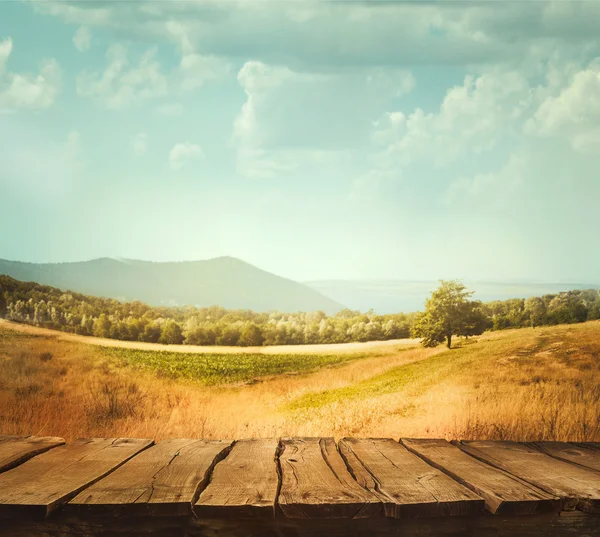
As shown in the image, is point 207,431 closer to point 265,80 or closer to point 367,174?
point 367,174

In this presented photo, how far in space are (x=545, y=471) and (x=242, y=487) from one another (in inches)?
57.6

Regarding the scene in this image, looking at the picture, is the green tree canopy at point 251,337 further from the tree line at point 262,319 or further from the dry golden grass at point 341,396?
the dry golden grass at point 341,396

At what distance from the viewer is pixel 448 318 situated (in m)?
6.21

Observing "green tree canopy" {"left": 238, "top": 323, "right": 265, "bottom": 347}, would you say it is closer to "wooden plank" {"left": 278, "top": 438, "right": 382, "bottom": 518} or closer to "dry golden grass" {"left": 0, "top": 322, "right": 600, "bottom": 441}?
"dry golden grass" {"left": 0, "top": 322, "right": 600, "bottom": 441}

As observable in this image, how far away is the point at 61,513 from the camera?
7.27 ft

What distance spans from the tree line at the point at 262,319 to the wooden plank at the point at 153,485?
10.3 feet

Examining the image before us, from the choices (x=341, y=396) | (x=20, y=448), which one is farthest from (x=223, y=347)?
(x=20, y=448)

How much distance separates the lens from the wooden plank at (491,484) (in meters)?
2.33

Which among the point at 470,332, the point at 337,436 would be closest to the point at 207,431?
the point at 337,436

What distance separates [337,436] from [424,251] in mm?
2455

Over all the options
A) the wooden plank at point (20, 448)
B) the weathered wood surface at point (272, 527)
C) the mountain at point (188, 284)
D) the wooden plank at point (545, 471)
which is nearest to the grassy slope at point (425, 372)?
the mountain at point (188, 284)

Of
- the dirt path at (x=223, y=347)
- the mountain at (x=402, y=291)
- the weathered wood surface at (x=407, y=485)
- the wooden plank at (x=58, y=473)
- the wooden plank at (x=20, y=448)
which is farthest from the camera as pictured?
the mountain at (x=402, y=291)

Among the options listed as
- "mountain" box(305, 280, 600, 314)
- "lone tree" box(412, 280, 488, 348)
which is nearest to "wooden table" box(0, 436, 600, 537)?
"lone tree" box(412, 280, 488, 348)

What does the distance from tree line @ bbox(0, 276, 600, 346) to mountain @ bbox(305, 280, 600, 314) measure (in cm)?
8
